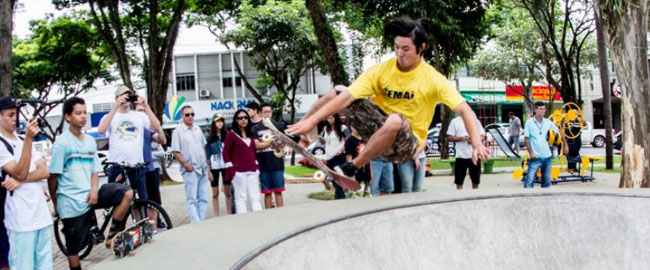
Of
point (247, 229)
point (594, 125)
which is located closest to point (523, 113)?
point (594, 125)

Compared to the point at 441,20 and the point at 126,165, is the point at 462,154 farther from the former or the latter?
the point at 441,20

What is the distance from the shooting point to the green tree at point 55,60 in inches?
834

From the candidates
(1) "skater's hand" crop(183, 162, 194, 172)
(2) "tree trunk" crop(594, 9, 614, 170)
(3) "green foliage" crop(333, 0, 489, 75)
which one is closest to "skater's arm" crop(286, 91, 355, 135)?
(1) "skater's hand" crop(183, 162, 194, 172)

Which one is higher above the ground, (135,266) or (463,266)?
(135,266)

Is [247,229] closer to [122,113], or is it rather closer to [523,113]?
[122,113]

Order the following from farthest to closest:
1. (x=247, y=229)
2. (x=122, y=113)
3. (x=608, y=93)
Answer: (x=608, y=93)
(x=122, y=113)
(x=247, y=229)

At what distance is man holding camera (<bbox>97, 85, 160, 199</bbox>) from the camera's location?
6.29m

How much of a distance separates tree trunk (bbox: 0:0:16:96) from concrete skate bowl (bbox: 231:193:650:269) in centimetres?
588

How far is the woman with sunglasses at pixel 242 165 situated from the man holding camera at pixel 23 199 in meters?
2.96

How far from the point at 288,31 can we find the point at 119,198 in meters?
22.2

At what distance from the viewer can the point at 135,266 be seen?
10.1 feet

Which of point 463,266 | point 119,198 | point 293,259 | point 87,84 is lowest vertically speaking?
point 463,266

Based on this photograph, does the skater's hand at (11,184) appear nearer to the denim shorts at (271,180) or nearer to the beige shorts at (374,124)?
the beige shorts at (374,124)

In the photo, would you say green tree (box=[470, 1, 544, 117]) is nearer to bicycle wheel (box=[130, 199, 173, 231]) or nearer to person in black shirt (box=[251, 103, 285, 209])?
person in black shirt (box=[251, 103, 285, 209])
